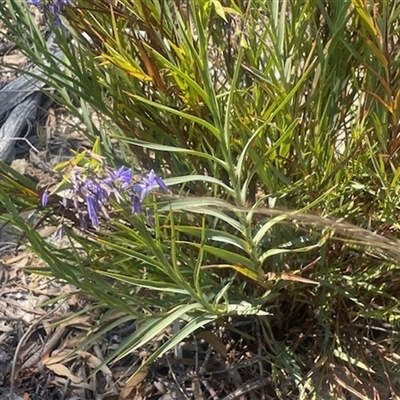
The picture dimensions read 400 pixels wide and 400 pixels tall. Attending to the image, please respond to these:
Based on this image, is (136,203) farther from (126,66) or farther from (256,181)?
(256,181)

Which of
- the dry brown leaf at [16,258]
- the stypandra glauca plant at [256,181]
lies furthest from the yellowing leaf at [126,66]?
the dry brown leaf at [16,258]

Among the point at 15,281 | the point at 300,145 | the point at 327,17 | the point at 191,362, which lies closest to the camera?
the point at 327,17

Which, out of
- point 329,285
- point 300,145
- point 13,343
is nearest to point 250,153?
point 300,145

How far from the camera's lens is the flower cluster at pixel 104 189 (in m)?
0.73

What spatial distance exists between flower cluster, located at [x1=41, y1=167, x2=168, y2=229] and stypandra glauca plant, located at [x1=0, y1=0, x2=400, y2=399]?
125 millimetres

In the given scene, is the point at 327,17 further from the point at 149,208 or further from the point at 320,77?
the point at 149,208

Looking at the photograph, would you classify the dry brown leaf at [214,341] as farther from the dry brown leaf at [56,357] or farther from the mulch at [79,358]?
the dry brown leaf at [56,357]

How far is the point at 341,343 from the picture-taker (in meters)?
1.27

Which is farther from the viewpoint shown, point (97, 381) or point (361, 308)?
point (97, 381)

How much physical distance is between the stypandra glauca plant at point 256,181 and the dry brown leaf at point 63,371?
0.24m

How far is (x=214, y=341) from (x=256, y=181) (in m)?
0.31

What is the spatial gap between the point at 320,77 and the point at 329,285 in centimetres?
34

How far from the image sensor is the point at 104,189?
2.40ft

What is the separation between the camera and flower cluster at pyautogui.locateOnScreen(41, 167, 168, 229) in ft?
2.38
